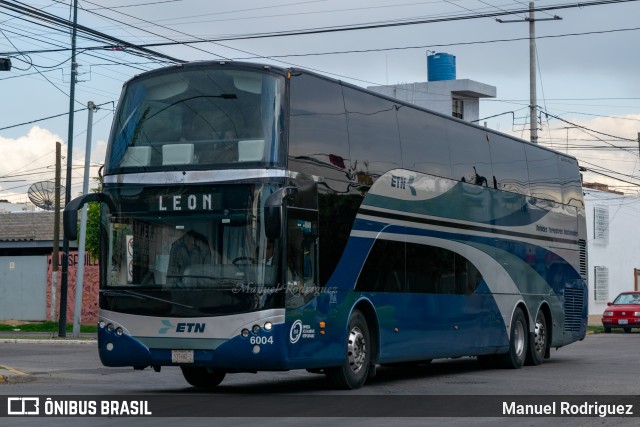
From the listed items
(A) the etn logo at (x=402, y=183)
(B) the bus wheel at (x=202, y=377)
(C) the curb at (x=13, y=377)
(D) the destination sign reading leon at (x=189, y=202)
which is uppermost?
(A) the etn logo at (x=402, y=183)

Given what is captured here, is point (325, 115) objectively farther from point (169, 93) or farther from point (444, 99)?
point (444, 99)

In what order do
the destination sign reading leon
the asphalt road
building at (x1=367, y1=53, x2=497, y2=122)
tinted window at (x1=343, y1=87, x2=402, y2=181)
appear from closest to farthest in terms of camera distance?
the asphalt road < the destination sign reading leon < tinted window at (x1=343, y1=87, x2=402, y2=181) < building at (x1=367, y1=53, x2=497, y2=122)

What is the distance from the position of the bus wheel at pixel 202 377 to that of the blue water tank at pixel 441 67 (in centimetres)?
4450

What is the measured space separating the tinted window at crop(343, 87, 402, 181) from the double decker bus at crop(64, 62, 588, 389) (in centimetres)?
3

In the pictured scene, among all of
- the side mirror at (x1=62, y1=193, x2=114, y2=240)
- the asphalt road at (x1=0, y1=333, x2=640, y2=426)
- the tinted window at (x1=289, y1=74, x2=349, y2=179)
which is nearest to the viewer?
the asphalt road at (x1=0, y1=333, x2=640, y2=426)

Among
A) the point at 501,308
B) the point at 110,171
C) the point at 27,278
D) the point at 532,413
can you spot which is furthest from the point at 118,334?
the point at 27,278

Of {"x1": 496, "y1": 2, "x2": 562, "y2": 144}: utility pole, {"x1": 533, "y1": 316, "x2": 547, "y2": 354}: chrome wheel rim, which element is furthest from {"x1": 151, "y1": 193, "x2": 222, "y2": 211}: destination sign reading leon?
{"x1": 496, "y1": 2, "x2": 562, "y2": 144}: utility pole

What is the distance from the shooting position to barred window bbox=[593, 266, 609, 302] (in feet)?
185

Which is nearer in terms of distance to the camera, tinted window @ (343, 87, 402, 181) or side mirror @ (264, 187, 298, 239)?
side mirror @ (264, 187, 298, 239)

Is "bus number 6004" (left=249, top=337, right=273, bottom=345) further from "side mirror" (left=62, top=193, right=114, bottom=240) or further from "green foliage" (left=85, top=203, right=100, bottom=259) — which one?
"green foliage" (left=85, top=203, right=100, bottom=259)

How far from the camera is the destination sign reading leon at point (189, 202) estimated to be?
15.4 m

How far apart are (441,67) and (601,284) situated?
47.0ft

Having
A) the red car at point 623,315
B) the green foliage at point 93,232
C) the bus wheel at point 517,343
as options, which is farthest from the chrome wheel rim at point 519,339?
the green foliage at point 93,232

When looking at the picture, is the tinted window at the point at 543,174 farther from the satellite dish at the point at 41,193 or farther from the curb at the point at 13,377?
the satellite dish at the point at 41,193
